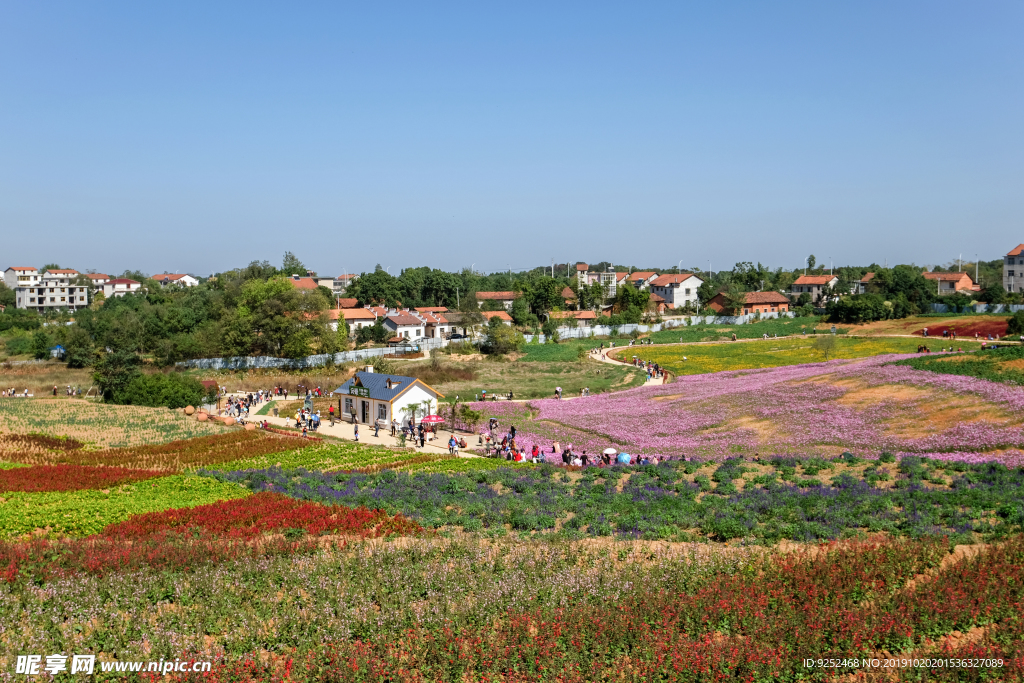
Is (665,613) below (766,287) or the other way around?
below

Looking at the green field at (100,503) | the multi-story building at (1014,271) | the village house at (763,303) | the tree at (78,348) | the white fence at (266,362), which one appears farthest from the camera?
the village house at (763,303)

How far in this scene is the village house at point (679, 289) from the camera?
144 m

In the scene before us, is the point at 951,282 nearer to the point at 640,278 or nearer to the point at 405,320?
the point at 640,278

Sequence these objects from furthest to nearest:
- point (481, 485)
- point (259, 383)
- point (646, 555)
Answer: point (259, 383)
point (481, 485)
point (646, 555)

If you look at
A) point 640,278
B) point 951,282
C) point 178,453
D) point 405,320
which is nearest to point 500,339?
point 405,320

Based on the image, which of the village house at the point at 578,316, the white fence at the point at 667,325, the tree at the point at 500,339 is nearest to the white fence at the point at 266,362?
the tree at the point at 500,339

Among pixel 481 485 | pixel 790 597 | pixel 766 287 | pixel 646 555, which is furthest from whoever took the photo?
pixel 766 287

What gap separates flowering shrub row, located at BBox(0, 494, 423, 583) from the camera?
14.3 meters

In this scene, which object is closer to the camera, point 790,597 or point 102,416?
point 790,597

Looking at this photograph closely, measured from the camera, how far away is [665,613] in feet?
37.5

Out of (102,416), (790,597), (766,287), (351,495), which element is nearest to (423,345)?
(102,416)

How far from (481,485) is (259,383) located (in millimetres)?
48733

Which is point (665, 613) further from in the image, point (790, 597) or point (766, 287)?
point (766, 287)

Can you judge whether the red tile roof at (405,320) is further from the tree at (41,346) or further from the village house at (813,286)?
the village house at (813,286)
